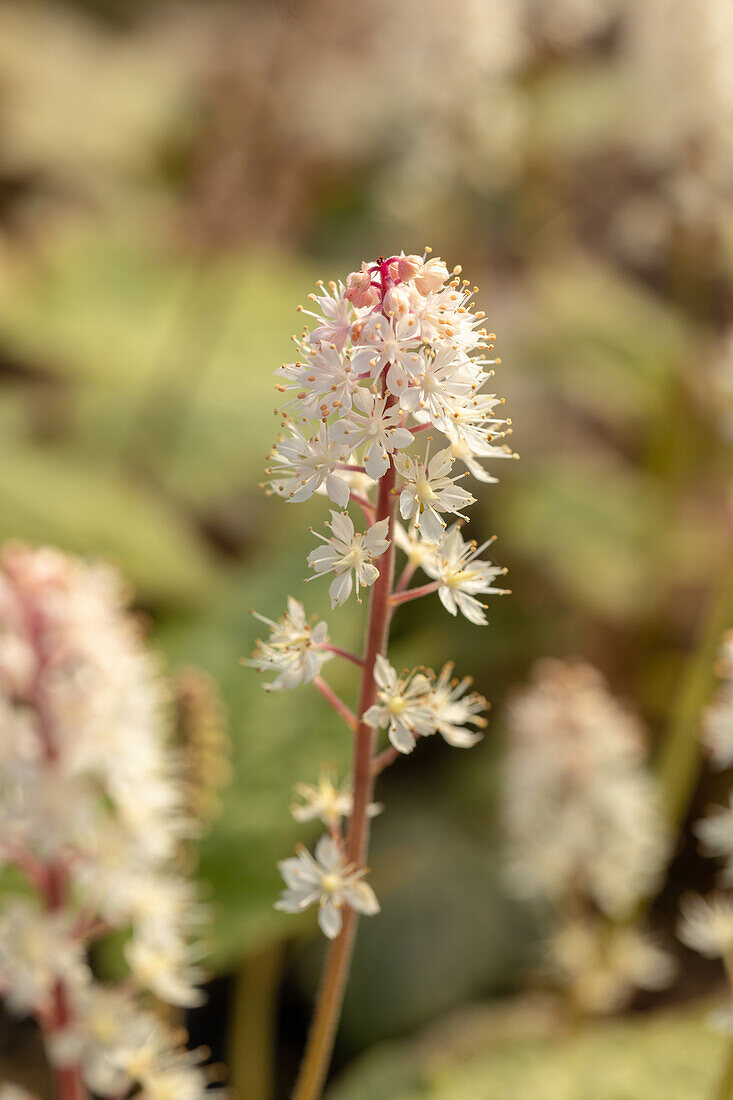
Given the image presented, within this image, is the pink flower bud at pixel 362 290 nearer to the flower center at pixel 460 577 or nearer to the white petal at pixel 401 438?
the white petal at pixel 401 438

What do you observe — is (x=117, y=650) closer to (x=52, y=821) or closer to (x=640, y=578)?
(x=52, y=821)

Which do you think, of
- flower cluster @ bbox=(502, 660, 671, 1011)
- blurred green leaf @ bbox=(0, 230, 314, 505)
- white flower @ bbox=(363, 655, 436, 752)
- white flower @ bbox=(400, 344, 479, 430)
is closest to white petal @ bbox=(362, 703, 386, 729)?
white flower @ bbox=(363, 655, 436, 752)

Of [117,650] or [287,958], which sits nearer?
[117,650]

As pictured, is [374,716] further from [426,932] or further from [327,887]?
[426,932]

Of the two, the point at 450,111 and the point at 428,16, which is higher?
the point at 428,16

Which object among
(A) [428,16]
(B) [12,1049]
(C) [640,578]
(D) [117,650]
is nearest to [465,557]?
(D) [117,650]
